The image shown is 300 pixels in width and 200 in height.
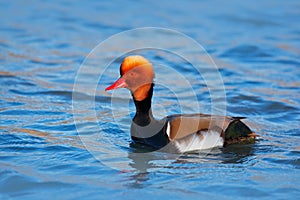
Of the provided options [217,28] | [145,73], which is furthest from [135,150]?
[217,28]

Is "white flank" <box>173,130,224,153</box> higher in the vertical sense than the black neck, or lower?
lower

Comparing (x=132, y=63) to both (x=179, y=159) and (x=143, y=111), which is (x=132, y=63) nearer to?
(x=143, y=111)

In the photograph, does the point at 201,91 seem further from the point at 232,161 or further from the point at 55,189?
the point at 55,189

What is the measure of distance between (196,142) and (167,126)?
1.14ft

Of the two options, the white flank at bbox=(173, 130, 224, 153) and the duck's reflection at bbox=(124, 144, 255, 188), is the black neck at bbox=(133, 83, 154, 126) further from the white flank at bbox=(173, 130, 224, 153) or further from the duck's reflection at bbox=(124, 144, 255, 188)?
the white flank at bbox=(173, 130, 224, 153)

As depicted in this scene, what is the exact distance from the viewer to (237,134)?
21.8 feet

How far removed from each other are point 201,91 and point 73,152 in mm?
3063

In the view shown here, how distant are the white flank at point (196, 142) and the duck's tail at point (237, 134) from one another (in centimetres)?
22

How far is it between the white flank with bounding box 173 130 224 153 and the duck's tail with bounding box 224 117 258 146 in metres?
0.22

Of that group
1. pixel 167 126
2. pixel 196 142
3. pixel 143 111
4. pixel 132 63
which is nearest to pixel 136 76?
pixel 132 63

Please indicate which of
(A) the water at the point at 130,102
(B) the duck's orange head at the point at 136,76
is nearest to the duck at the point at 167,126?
(B) the duck's orange head at the point at 136,76

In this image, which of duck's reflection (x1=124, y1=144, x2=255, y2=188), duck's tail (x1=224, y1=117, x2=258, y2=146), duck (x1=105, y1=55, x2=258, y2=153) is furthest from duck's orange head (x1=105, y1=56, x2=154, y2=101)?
duck's tail (x1=224, y1=117, x2=258, y2=146)

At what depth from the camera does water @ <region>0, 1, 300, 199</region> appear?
5621mm

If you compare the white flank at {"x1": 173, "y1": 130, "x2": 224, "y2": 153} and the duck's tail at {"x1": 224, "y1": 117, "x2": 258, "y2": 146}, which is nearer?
the white flank at {"x1": 173, "y1": 130, "x2": 224, "y2": 153}
